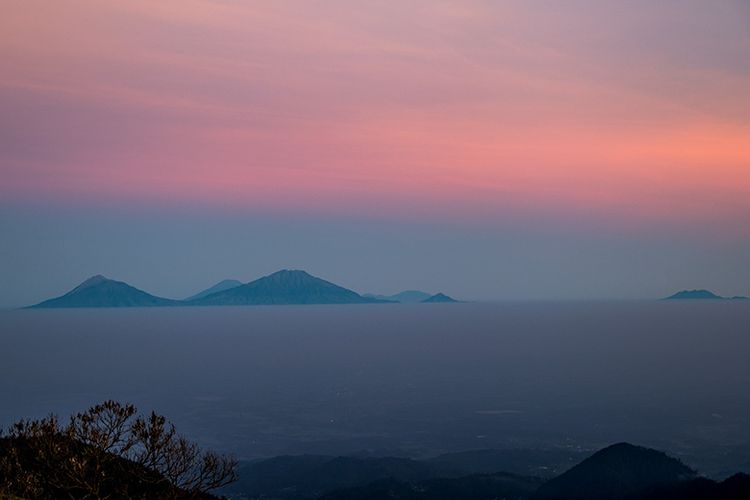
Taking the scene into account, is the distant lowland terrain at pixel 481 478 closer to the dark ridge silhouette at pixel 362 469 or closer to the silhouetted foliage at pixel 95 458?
the dark ridge silhouette at pixel 362 469

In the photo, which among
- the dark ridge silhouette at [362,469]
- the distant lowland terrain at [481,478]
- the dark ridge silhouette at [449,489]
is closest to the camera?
the distant lowland terrain at [481,478]

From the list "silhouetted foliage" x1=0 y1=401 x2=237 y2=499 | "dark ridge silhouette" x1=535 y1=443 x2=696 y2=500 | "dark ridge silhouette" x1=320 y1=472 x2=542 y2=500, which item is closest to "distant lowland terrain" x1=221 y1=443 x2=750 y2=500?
"dark ridge silhouette" x1=320 y1=472 x2=542 y2=500

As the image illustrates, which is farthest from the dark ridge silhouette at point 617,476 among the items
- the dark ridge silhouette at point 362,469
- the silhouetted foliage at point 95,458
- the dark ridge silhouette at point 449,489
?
the silhouetted foliage at point 95,458

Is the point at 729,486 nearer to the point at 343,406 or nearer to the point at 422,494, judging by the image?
the point at 422,494

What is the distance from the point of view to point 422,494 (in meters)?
118

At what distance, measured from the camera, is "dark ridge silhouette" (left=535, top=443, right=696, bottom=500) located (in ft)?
377

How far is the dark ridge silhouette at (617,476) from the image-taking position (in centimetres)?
11500

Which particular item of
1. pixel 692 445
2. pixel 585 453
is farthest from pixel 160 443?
pixel 692 445

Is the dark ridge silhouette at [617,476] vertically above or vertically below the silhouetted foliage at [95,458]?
below

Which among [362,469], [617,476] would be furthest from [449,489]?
[617,476]

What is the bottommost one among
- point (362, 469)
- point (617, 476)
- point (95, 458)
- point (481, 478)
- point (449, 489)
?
point (362, 469)

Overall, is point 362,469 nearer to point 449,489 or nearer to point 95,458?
point 449,489

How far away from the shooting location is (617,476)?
12038 centimetres

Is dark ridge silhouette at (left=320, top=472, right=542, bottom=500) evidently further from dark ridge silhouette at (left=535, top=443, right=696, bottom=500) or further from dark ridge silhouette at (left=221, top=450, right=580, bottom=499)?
dark ridge silhouette at (left=535, top=443, right=696, bottom=500)
